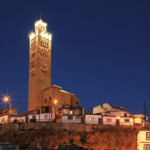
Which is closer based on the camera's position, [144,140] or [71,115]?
[144,140]

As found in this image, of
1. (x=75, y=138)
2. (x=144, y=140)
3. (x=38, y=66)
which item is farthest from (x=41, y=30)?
(x=144, y=140)

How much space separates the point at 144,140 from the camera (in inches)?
2138

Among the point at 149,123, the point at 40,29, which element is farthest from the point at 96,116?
the point at 40,29

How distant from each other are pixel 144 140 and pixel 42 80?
42166 mm

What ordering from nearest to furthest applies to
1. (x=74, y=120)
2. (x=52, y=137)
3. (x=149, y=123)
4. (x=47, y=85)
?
(x=52, y=137), (x=74, y=120), (x=149, y=123), (x=47, y=85)

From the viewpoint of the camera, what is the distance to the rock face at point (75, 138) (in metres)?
53.2

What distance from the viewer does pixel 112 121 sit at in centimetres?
6581

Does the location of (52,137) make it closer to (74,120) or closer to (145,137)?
(74,120)

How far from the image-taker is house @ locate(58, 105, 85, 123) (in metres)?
63.4

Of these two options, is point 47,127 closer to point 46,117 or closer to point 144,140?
point 46,117

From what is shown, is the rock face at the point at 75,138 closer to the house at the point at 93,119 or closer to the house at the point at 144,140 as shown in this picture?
the house at the point at 144,140

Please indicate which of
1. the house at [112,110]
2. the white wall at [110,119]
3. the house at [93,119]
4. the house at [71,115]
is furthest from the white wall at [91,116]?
the house at [112,110]

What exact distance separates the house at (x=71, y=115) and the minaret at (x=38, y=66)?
14.7m

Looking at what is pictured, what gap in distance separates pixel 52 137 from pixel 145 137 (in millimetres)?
20328
